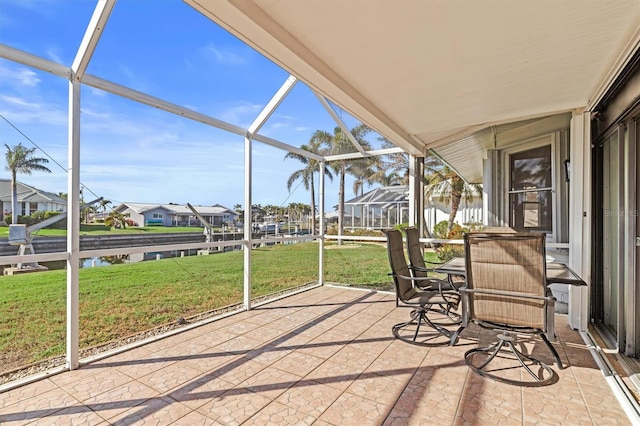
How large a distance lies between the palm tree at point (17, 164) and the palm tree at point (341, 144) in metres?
4.07

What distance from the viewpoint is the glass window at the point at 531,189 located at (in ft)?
16.5

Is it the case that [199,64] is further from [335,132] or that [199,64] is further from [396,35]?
[396,35]

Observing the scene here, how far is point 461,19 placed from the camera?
2.10 m

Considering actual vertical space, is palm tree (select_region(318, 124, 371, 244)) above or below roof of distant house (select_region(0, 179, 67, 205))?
above

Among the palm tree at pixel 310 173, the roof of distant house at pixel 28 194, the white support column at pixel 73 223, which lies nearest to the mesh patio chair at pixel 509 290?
the white support column at pixel 73 223

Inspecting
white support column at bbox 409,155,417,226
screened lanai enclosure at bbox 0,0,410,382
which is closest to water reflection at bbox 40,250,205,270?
screened lanai enclosure at bbox 0,0,410,382

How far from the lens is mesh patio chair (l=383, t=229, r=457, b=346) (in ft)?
10.9

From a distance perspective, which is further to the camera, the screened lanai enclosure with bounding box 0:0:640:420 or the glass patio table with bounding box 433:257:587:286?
the glass patio table with bounding box 433:257:587:286

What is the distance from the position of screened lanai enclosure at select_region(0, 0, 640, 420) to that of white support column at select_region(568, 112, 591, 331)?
0.07ft

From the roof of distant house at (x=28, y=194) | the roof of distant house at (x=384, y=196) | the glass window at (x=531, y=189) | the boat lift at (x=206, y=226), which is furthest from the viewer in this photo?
the roof of distant house at (x=384, y=196)

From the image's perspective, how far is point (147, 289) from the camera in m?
4.87

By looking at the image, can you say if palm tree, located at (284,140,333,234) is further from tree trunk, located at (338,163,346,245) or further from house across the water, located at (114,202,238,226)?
house across the water, located at (114,202,238,226)

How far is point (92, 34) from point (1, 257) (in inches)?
71.9

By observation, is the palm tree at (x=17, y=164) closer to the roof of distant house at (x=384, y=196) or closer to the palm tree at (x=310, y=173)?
the palm tree at (x=310, y=173)
